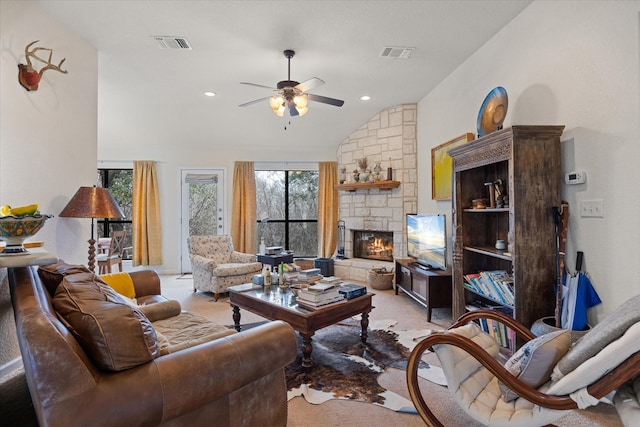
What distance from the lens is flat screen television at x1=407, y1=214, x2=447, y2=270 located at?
11.8ft

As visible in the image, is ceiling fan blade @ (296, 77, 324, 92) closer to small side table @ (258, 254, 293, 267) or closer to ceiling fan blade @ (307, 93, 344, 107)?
ceiling fan blade @ (307, 93, 344, 107)

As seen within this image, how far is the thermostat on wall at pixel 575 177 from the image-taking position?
214 centimetres

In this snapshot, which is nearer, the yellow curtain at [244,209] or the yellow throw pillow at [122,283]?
the yellow throw pillow at [122,283]

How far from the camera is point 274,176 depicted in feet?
21.6

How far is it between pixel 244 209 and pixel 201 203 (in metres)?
0.86

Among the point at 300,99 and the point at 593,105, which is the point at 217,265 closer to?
the point at 300,99

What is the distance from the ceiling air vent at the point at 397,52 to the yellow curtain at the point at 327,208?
303 centimetres

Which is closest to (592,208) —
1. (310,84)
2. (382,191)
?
(310,84)

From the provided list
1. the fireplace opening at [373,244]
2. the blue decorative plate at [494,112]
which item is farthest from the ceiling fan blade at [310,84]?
the fireplace opening at [373,244]

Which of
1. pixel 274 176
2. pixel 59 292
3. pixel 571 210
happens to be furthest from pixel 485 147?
pixel 274 176

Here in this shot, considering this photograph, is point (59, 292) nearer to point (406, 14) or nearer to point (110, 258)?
point (406, 14)

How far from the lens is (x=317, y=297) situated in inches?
99.5

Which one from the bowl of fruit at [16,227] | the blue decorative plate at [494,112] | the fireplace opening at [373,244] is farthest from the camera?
the fireplace opening at [373,244]

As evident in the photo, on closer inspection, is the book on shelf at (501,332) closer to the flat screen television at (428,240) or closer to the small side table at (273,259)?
the flat screen television at (428,240)
